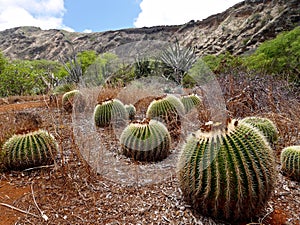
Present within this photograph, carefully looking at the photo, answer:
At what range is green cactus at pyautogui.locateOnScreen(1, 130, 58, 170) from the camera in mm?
3123

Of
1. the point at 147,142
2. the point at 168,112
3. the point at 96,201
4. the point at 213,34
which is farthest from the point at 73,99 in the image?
the point at 213,34

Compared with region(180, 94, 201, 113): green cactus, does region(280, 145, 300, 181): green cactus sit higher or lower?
lower

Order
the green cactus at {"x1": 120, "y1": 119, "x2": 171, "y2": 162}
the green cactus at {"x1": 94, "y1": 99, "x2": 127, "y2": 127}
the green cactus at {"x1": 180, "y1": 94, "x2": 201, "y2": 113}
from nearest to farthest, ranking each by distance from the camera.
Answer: the green cactus at {"x1": 120, "y1": 119, "x2": 171, "y2": 162}
the green cactus at {"x1": 94, "y1": 99, "x2": 127, "y2": 127}
the green cactus at {"x1": 180, "y1": 94, "x2": 201, "y2": 113}

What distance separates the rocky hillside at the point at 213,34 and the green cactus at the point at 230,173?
30.6 feet

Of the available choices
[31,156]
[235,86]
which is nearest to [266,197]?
[31,156]

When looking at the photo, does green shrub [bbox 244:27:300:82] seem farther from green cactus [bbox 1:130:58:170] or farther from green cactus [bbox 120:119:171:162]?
green cactus [bbox 1:130:58:170]

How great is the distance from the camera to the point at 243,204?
1981mm

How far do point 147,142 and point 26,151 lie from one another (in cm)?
147

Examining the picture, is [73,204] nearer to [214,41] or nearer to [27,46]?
[214,41]

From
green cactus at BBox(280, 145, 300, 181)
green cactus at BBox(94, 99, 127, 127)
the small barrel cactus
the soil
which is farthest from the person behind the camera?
the small barrel cactus

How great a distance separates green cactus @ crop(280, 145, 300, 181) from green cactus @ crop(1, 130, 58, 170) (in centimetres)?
267

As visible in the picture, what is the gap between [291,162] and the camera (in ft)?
9.25

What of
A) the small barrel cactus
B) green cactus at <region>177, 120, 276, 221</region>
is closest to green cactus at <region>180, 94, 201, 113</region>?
the small barrel cactus

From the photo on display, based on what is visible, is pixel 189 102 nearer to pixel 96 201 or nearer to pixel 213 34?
pixel 96 201
